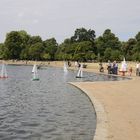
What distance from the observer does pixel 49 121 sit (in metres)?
15.5

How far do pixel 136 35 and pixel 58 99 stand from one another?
8470 cm

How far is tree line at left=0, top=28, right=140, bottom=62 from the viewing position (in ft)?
344

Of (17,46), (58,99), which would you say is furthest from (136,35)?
(58,99)

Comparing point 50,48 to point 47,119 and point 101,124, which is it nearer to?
point 47,119

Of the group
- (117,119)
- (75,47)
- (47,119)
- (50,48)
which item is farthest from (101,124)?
(50,48)

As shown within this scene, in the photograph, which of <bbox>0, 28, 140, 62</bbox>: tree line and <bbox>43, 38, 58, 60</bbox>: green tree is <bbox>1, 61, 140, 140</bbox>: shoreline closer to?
<bbox>0, 28, 140, 62</bbox>: tree line

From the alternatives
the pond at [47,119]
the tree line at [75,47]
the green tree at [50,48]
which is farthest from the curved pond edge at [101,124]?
the green tree at [50,48]

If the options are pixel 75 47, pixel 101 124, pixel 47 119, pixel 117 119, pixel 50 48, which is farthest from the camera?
pixel 50 48

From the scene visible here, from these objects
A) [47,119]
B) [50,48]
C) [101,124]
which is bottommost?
[47,119]

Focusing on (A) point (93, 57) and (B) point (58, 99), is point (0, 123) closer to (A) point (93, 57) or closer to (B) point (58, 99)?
(B) point (58, 99)

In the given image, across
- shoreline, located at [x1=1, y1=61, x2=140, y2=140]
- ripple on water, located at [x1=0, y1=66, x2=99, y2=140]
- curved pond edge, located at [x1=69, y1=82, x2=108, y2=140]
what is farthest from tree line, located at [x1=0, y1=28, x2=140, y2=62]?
curved pond edge, located at [x1=69, y1=82, x2=108, y2=140]

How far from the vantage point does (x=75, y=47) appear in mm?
115000

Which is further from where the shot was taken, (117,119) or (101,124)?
(117,119)

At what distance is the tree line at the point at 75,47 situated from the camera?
105 m
